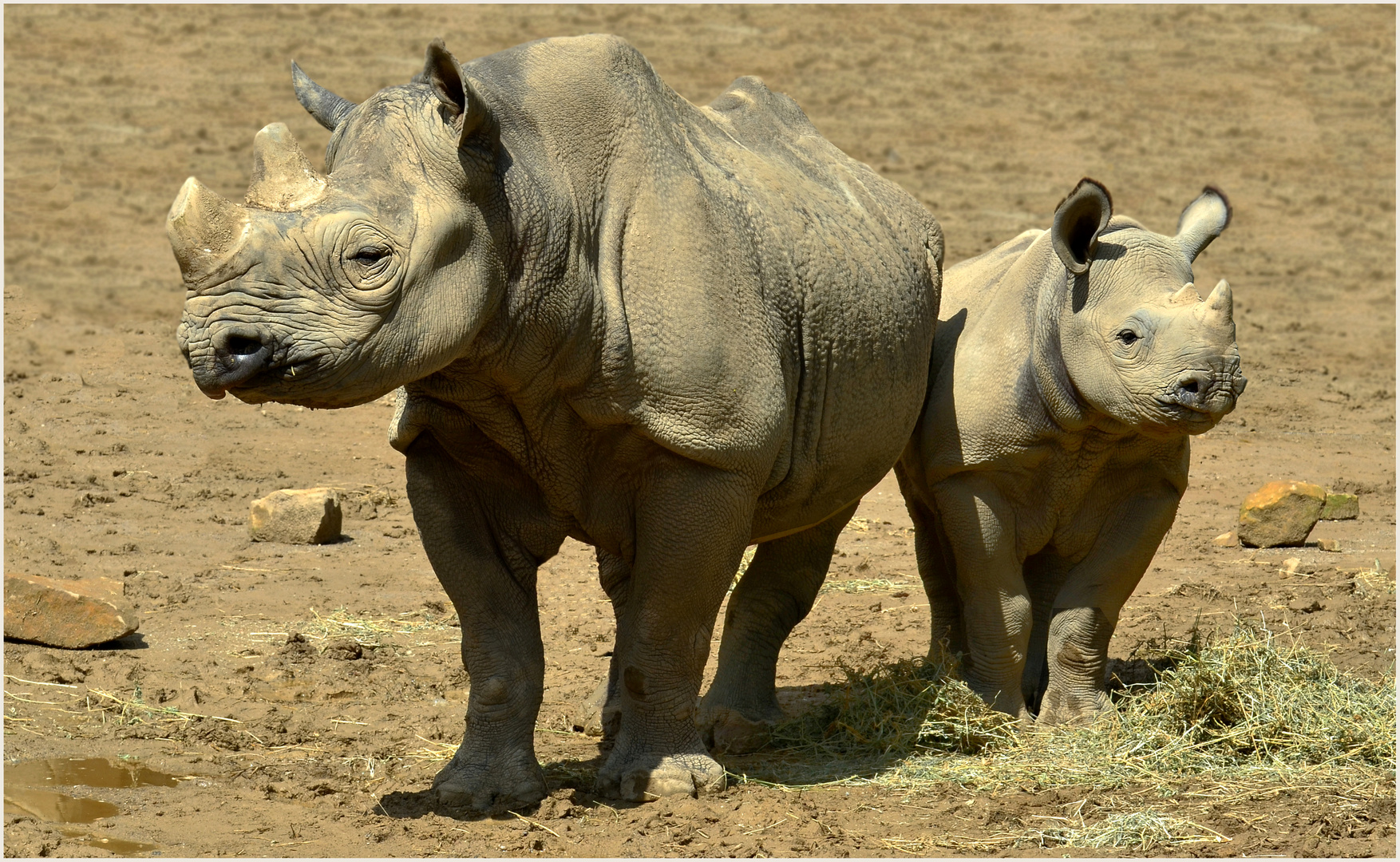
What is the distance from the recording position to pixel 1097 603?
6.45 metres

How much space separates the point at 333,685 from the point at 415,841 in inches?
77.1

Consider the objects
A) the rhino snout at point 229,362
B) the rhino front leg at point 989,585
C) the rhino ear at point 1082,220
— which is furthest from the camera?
the rhino front leg at point 989,585

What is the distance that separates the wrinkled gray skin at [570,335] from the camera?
436cm

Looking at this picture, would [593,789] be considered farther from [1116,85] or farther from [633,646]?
[1116,85]

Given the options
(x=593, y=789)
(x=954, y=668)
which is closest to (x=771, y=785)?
(x=593, y=789)

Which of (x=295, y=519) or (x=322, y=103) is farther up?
(x=322, y=103)

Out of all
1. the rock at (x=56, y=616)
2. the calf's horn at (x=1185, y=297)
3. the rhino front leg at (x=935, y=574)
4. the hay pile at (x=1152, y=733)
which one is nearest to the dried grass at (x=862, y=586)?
the rhino front leg at (x=935, y=574)

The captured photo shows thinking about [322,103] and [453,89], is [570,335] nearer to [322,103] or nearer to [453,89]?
[453,89]

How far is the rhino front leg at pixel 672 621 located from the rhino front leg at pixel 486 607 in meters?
0.30

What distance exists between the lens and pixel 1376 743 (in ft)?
19.2

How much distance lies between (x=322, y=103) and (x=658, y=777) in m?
2.27

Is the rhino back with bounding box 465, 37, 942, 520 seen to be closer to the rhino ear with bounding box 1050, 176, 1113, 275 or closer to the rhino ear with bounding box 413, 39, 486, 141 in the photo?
the rhino ear with bounding box 413, 39, 486, 141

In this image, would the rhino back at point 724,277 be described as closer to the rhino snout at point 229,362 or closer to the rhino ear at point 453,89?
the rhino ear at point 453,89

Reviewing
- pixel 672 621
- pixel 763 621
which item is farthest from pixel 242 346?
pixel 763 621
